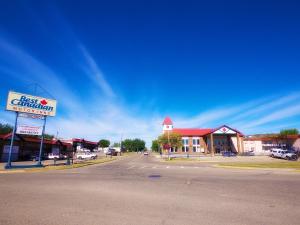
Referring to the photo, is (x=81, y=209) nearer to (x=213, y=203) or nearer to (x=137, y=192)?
(x=137, y=192)

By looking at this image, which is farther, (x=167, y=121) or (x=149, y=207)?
(x=167, y=121)

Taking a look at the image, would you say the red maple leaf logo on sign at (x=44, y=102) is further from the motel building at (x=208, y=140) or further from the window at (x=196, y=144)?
the window at (x=196, y=144)

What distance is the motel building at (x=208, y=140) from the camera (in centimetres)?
7181

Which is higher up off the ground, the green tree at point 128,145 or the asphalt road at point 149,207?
the green tree at point 128,145

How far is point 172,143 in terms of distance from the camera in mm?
64125

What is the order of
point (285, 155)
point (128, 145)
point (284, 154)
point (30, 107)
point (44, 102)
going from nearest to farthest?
1. point (30, 107)
2. point (44, 102)
3. point (285, 155)
4. point (284, 154)
5. point (128, 145)

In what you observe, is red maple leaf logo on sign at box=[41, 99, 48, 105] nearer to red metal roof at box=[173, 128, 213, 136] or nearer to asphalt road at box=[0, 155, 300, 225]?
asphalt road at box=[0, 155, 300, 225]

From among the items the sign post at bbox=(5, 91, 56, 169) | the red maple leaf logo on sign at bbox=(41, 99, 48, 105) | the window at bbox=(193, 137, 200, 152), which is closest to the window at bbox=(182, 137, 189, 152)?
the window at bbox=(193, 137, 200, 152)

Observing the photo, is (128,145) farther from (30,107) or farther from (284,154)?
(30,107)

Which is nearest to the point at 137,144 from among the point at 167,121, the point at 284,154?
the point at 167,121

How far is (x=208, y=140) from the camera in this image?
83062mm

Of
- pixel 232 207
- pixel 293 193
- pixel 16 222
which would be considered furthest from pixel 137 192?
pixel 293 193

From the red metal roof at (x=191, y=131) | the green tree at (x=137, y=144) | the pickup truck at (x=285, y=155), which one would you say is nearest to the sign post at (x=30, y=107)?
the pickup truck at (x=285, y=155)

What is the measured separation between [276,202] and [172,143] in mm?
56208
